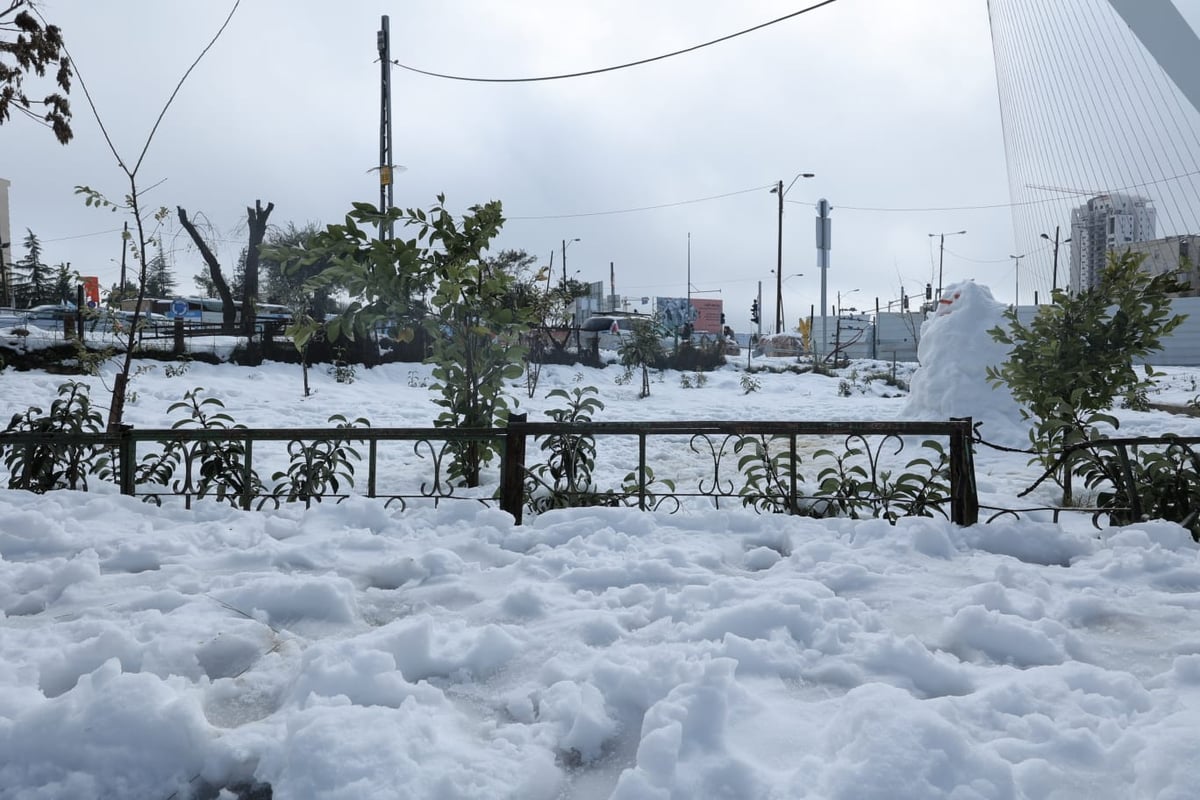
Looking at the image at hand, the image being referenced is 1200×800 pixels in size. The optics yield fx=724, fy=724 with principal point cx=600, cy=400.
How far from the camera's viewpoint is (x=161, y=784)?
65.7 inches

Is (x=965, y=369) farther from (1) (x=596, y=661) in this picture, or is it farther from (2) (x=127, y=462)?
(2) (x=127, y=462)

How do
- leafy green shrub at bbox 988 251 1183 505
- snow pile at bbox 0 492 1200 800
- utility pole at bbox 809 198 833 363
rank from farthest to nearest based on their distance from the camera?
utility pole at bbox 809 198 833 363 < leafy green shrub at bbox 988 251 1183 505 < snow pile at bbox 0 492 1200 800

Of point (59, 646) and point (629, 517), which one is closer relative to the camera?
point (59, 646)

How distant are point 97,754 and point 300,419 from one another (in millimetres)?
9005

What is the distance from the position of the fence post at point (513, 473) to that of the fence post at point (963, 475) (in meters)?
2.33

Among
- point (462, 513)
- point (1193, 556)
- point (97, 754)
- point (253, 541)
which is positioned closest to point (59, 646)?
A: point (97, 754)

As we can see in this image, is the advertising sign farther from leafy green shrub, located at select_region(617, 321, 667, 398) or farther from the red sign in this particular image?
the red sign

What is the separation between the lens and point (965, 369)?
8.22 m

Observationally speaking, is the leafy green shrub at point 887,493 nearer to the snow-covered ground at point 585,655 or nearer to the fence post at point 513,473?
the snow-covered ground at point 585,655

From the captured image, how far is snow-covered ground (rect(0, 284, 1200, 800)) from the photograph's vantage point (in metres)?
1.67

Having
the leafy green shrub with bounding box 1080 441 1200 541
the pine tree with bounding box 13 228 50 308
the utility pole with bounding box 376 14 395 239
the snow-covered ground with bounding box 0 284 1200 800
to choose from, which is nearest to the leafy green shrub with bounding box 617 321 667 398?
the utility pole with bounding box 376 14 395 239

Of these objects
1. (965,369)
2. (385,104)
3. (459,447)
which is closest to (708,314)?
(385,104)

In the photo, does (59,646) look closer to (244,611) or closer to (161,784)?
(244,611)

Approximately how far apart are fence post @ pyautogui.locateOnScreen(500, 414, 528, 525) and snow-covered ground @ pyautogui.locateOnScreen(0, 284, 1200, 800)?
24 centimetres
